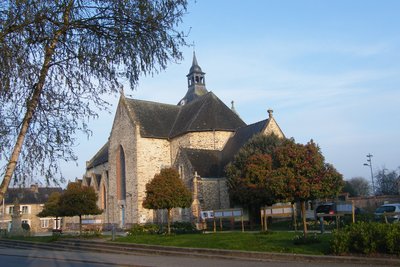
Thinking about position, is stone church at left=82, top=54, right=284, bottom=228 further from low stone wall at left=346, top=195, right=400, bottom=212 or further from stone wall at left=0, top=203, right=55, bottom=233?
stone wall at left=0, top=203, right=55, bottom=233

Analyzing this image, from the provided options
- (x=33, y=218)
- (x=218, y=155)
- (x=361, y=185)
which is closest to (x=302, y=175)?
(x=218, y=155)

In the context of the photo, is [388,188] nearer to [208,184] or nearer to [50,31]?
[208,184]

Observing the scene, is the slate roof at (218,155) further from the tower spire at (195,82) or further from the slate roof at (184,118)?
the tower spire at (195,82)

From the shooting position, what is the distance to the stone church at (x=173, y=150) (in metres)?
36.0

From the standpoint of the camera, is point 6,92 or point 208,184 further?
point 208,184

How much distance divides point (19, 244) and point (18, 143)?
89.8 ft

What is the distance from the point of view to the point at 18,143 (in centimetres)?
563

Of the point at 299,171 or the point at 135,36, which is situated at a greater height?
the point at 135,36

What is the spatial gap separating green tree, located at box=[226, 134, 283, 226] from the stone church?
2.89m

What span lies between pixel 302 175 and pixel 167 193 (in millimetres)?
10946

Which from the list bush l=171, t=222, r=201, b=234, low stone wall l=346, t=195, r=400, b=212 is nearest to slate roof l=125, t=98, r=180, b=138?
bush l=171, t=222, r=201, b=234

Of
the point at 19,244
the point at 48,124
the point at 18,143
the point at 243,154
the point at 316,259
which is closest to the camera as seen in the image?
the point at 18,143

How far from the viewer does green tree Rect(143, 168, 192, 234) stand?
2633cm

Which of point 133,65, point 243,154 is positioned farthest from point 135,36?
point 243,154
